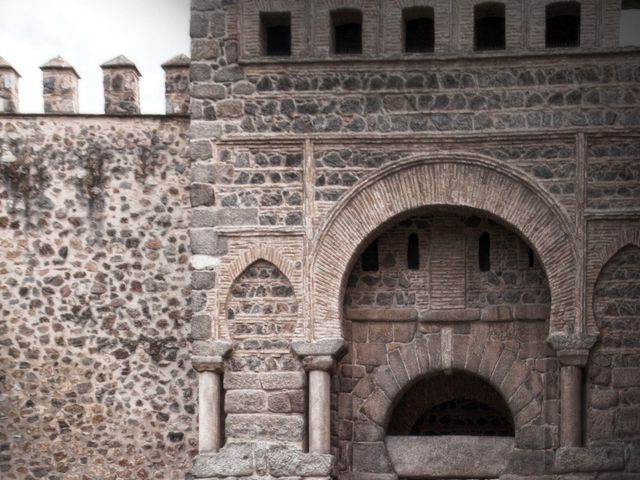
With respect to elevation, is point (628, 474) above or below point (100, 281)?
below

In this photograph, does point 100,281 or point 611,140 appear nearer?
point 611,140

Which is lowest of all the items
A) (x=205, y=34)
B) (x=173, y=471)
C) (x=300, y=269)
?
(x=173, y=471)

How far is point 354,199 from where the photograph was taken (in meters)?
11.6

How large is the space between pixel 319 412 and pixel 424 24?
398 centimetres

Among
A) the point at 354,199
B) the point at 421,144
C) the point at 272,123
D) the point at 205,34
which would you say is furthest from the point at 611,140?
the point at 205,34

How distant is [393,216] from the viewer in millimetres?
11547

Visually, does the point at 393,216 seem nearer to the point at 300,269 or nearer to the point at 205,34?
the point at 300,269

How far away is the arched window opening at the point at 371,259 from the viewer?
12.2 metres

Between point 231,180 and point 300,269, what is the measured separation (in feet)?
3.57

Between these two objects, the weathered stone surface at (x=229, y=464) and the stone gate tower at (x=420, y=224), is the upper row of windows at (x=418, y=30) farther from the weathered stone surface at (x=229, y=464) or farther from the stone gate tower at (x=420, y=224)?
the weathered stone surface at (x=229, y=464)

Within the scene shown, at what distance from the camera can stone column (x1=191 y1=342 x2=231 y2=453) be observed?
11562 mm

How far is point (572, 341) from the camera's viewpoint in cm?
1121

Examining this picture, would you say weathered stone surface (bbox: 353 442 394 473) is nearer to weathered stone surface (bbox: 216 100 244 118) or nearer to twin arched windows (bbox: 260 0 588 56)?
weathered stone surface (bbox: 216 100 244 118)

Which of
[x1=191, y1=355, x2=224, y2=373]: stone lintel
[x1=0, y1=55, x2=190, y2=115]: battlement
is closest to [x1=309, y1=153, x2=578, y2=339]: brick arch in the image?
[x1=191, y1=355, x2=224, y2=373]: stone lintel
